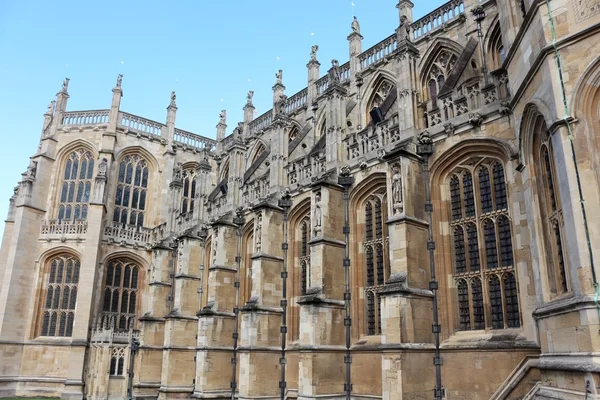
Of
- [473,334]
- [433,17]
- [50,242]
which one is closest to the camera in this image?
[473,334]

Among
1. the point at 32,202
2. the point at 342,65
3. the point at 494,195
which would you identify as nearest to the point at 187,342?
the point at 32,202

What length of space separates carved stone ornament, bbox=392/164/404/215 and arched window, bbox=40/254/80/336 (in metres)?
24.4

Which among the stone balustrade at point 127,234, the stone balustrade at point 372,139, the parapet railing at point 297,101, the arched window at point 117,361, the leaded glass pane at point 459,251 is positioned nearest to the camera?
the leaded glass pane at point 459,251

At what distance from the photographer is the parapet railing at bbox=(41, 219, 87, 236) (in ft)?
106

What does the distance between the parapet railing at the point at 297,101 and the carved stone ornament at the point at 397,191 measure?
14452mm

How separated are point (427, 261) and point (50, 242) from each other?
86.0 ft

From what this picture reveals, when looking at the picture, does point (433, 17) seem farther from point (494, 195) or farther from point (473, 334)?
point (473, 334)

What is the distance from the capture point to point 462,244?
15.0 m

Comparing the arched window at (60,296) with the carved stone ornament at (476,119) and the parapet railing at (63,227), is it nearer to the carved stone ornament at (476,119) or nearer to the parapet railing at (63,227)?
the parapet railing at (63,227)

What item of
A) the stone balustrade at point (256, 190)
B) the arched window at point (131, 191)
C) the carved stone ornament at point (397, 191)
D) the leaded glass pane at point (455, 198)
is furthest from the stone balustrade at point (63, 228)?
the leaded glass pane at point (455, 198)

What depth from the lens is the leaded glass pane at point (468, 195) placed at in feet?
49.3

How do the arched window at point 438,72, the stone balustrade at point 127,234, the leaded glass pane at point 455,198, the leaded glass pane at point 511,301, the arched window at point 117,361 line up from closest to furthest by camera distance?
the leaded glass pane at point 511,301, the leaded glass pane at point 455,198, the arched window at point 438,72, the arched window at point 117,361, the stone balustrade at point 127,234

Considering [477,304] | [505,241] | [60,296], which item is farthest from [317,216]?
[60,296]

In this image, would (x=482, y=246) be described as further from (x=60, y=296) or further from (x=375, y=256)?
(x=60, y=296)
